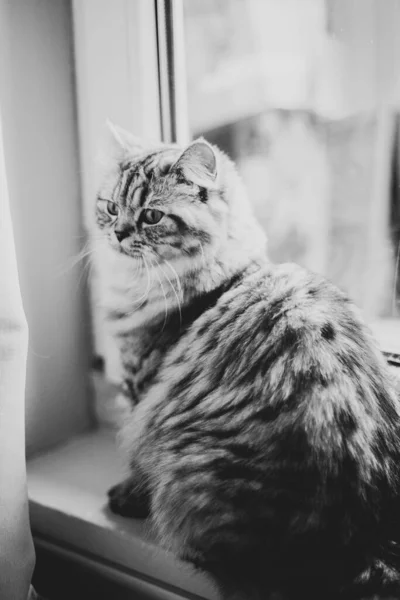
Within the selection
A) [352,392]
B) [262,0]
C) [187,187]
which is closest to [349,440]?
[352,392]

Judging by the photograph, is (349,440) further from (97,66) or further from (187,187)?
(97,66)

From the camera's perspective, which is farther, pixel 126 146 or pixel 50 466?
pixel 50 466

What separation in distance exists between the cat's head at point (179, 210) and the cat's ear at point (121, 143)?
4 centimetres

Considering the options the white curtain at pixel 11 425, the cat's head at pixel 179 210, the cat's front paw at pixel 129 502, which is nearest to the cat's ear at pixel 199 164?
the cat's head at pixel 179 210

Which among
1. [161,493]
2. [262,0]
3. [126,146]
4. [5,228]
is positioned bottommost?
[161,493]

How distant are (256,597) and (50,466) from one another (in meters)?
0.68

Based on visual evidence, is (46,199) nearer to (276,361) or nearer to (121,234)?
(121,234)

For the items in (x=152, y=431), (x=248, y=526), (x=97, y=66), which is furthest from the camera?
(x=97, y=66)

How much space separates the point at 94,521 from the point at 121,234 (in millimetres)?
564

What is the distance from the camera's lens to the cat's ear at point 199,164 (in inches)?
38.0

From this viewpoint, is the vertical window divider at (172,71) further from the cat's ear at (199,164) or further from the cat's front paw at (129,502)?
the cat's front paw at (129,502)

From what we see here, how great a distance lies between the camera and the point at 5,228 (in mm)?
869

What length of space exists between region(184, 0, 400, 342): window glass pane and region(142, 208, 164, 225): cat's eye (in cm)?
38

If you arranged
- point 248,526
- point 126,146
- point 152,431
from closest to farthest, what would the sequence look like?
point 248,526 → point 152,431 → point 126,146
